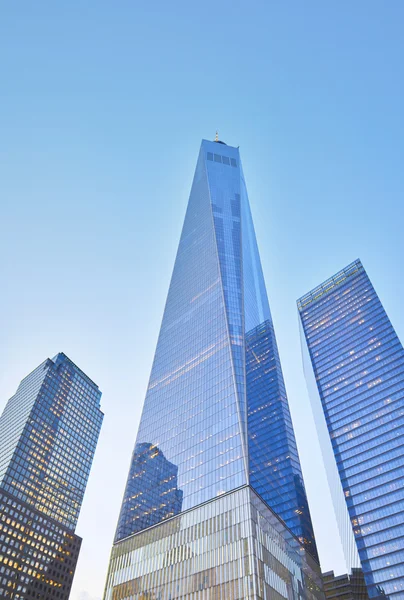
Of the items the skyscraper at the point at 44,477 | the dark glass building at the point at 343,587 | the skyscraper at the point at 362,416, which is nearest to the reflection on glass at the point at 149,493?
the skyscraper at the point at 44,477

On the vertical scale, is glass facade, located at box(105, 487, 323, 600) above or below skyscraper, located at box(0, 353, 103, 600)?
below

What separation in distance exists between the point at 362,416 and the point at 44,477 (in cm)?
10877

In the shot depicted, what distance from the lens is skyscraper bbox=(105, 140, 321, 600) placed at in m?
71.1

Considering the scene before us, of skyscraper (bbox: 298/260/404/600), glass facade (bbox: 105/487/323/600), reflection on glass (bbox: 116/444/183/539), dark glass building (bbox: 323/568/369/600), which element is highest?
skyscraper (bbox: 298/260/404/600)

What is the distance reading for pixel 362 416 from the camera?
144 meters

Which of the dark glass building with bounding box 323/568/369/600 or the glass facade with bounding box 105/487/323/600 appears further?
the dark glass building with bounding box 323/568/369/600

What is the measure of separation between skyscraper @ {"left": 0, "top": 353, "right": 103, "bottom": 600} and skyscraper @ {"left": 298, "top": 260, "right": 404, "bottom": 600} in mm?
91050

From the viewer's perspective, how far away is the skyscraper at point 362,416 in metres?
119

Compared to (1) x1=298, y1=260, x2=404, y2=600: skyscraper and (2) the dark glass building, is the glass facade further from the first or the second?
(2) the dark glass building

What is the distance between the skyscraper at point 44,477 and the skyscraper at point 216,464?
59.7m

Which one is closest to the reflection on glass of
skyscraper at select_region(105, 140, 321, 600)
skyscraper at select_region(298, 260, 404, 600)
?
skyscraper at select_region(105, 140, 321, 600)

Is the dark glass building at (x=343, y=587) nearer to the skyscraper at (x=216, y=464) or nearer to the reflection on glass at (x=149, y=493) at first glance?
the skyscraper at (x=216, y=464)

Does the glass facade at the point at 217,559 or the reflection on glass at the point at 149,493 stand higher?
the reflection on glass at the point at 149,493

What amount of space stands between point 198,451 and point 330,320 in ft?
356
